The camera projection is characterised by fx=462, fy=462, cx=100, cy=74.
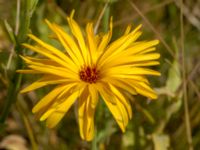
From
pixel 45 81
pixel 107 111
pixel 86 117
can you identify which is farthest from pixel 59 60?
pixel 107 111

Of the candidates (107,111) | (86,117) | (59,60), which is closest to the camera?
(86,117)

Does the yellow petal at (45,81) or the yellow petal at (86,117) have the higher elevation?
the yellow petal at (45,81)

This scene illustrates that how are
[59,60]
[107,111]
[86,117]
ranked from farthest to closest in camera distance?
[107,111] < [59,60] < [86,117]

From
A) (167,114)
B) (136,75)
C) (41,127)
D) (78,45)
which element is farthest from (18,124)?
(136,75)

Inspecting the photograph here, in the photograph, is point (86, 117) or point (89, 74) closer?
point (86, 117)

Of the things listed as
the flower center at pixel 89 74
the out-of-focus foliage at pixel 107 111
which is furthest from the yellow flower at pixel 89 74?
the out-of-focus foliage at pixel 107 111

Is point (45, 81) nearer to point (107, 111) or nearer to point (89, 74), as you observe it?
point (89, 74)

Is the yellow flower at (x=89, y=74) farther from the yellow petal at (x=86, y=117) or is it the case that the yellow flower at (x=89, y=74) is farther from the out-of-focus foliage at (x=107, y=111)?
the out-of-focus foliage at (x=107, y=111)

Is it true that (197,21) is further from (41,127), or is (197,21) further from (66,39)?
A: (66,39)

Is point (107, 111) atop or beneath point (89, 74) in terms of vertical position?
beneath
